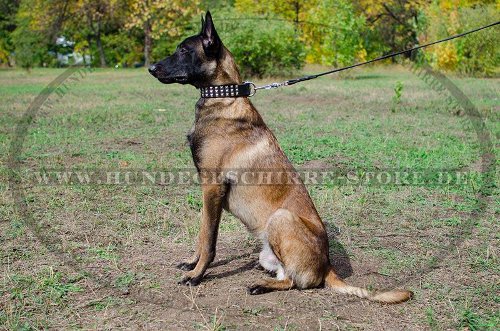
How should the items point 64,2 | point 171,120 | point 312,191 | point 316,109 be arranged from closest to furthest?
point 312,191
point 171,120
point 316,109
point 64,2

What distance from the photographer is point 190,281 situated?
4.04 meters

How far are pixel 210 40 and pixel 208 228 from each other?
4.87ft

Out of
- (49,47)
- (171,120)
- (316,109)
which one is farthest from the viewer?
(49,47)

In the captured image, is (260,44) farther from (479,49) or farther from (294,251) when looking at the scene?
(294,251)

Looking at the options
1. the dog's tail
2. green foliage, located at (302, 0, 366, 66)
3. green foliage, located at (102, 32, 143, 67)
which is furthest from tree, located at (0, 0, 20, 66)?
the dog's tail

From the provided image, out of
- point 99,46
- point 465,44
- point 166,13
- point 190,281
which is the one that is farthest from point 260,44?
point 99,46

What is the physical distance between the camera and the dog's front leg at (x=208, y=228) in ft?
13.1

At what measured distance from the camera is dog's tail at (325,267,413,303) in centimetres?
373

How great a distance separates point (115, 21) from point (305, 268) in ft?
131

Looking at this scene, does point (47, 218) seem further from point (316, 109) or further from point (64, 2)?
point (64, 2)

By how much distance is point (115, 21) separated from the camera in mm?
40438

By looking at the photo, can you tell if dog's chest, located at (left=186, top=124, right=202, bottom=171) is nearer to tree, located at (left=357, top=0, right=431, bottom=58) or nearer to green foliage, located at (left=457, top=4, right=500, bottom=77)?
green foliage, located at (left=457, top=4, right=500, bottom=77)

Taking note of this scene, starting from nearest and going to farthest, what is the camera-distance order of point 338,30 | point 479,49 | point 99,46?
point 479,49
point 338,30
point 99,46

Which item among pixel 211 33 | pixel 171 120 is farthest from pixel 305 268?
pixel 171 120
